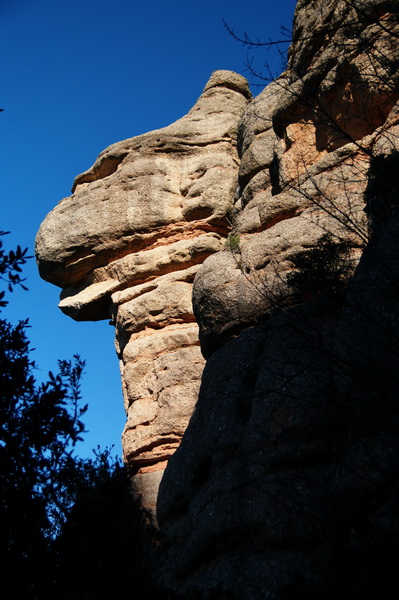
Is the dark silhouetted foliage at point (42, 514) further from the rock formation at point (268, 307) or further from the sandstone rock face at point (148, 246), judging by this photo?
the sandstone rock face at point (148, 246)

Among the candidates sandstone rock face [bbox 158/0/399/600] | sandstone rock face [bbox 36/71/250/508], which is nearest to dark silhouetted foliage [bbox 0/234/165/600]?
sandstone rock face [bbox 158/0/399/600]

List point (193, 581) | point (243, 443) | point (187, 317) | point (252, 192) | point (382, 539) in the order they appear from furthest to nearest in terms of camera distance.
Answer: point (187, 317), point (252, 192), point (243, 443), point (193, 581), point (382, 539)

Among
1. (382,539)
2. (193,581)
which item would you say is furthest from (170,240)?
(382,539)

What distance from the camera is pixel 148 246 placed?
17.8 m

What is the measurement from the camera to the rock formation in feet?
23.7

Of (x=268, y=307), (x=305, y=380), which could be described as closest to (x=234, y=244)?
(x=268, y=307)

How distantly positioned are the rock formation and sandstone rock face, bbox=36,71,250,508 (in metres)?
0.05

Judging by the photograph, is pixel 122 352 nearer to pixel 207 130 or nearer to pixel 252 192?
pixel 252 192

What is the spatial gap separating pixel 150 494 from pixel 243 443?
466 centimetres

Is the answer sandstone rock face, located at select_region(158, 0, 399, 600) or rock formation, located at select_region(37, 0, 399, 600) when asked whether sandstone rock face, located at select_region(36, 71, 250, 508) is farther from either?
sandstone rock face, located at select_region(158, 0, 399, 600)

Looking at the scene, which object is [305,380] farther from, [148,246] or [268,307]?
[148,246]

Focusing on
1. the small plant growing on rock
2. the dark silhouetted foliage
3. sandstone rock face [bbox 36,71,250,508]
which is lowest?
the dark silhouetted foliage

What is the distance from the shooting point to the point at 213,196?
17.6 m

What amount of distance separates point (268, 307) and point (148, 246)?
749 centimetres
